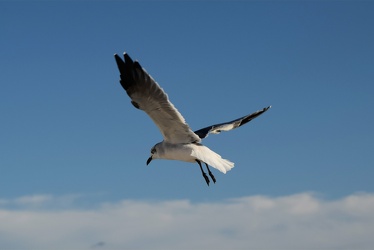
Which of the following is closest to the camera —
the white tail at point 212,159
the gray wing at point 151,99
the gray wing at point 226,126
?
the gray wing at point 151,99

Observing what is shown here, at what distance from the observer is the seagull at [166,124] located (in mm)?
15852

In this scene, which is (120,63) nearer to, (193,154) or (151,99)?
(151,99)

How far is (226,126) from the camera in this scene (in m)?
19.4

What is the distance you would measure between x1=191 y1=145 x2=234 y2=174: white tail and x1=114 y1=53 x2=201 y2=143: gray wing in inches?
16.0

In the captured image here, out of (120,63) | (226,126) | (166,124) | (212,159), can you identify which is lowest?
(212,159)

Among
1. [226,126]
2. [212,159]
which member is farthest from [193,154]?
[226,126]

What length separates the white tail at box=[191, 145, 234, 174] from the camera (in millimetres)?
17328

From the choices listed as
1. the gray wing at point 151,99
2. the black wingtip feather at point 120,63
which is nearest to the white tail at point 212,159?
the gray wing at point 151,99

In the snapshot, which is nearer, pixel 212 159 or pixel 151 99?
pixel 151 99

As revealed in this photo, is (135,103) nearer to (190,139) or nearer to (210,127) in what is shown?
(190,139)

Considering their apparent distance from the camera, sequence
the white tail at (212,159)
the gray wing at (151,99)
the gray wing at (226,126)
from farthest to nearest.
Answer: the gray wing at (226,126) → the white tail at (212,159) → the gray wing at (151,99)

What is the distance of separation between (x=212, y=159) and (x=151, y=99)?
2.45 metres

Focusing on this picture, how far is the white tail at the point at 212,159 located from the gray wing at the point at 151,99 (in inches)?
16.0

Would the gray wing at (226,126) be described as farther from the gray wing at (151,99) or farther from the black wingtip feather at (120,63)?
the black wingtip feather at (120,63)
